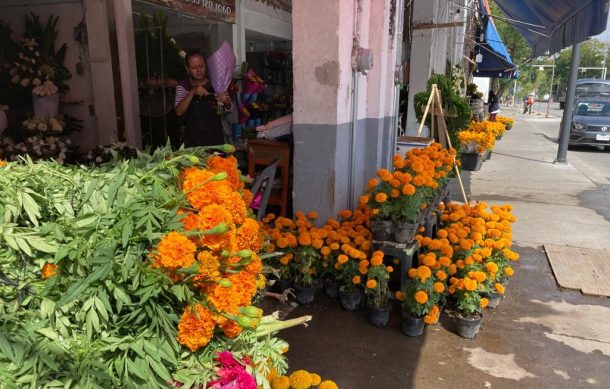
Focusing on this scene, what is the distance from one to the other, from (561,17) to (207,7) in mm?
7318

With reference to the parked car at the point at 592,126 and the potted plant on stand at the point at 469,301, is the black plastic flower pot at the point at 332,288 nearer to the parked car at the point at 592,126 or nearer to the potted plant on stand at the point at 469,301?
the potted plant on stand at the point at 469,301

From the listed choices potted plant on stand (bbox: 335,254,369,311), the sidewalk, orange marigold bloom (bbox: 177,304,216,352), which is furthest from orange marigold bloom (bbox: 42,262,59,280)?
potted plant on stand (bbox: 335,254,369,311)

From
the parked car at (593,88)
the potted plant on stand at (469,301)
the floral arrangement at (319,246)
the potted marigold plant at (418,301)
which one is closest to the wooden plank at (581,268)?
the potted plant on stand at (469,301)

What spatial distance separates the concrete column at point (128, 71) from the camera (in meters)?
4.98

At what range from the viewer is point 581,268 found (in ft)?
16.4

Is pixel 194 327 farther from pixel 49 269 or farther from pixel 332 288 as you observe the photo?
pixel 332 288

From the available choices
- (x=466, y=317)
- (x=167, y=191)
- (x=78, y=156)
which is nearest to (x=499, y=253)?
(x=466, y=317)

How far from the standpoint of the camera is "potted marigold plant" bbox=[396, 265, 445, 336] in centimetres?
341

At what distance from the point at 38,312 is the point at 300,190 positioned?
2.87 metres

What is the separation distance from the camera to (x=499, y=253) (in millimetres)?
4012

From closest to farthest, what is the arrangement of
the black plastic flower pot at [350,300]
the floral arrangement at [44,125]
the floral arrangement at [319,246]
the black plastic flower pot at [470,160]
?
the floral arrangement at [319,246] < the black plastic flower pot at [350,300] < the floral arrangement at [44,125] < the black plastic flower pot at [470,160]

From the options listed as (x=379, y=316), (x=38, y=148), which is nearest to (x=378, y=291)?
(x=379, y=316)

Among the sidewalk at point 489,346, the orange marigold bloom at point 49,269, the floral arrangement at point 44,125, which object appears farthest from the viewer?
the floral arrangement at point 44,125

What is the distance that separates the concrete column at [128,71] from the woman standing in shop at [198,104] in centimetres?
61
